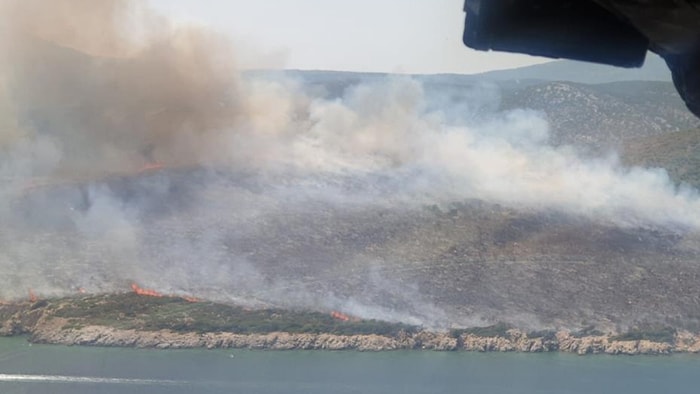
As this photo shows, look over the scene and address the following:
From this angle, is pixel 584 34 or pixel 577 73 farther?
pixel 577 73

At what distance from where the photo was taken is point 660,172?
212ft

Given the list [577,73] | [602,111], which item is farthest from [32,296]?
[577,73]

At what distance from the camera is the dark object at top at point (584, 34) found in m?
2.00

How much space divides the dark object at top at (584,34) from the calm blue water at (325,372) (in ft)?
107

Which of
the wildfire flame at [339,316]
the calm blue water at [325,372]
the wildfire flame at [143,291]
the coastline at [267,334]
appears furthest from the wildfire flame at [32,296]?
the wildfire flame at [339,316]

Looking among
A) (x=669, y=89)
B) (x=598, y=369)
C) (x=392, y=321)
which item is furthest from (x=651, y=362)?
(x=669, y=89)

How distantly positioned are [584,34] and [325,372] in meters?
37.6

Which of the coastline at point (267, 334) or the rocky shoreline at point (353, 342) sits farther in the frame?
the coastline at point (267, 334)

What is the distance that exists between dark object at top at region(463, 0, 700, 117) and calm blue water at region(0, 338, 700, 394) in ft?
107

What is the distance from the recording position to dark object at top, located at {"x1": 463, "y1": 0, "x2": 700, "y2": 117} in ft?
6.55

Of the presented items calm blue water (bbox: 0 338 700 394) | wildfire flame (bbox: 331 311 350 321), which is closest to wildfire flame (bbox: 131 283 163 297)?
calm blue water (bbox: 0 338 700 394)

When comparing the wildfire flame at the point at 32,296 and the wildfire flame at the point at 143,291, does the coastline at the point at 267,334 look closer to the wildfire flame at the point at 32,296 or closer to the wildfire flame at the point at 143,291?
the wildfire flame at the point at 32,296

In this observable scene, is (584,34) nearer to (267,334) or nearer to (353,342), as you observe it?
(353,342)

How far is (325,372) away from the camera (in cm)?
3866
